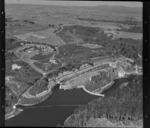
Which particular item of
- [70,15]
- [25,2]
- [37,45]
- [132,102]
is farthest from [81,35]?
[132,102]

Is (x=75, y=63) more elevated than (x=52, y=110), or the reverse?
(x=75, y=63)

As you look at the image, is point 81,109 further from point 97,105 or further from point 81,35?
point 81,35

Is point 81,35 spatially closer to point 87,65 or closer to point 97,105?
point 87,65

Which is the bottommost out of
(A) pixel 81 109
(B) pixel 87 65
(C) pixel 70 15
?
(A) pixel 81 109

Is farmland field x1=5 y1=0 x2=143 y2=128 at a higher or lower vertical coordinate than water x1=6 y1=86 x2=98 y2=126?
Answer: higher

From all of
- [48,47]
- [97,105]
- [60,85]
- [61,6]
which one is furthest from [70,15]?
[97,105]

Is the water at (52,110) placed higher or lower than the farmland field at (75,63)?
lower

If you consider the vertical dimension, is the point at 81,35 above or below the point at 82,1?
below
